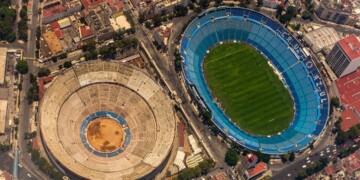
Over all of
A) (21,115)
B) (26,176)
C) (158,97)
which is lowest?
(26,176)

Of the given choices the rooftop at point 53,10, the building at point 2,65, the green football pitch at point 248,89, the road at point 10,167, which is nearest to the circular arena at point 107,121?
the road at point 10,167

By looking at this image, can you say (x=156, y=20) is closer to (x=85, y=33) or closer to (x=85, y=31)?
(x=85, y=31)

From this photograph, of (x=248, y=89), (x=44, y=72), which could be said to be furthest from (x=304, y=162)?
(x=44, y=72)

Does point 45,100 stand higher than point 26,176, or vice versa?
point 45,100

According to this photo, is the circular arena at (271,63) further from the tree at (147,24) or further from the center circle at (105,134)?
the center circle at (105,134)

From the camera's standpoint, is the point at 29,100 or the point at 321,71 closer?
the point at 29,100

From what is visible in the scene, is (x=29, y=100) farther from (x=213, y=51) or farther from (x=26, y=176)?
(x=213, y=51)

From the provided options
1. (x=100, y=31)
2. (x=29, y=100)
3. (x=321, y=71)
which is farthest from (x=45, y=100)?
(x=321, y=71)
